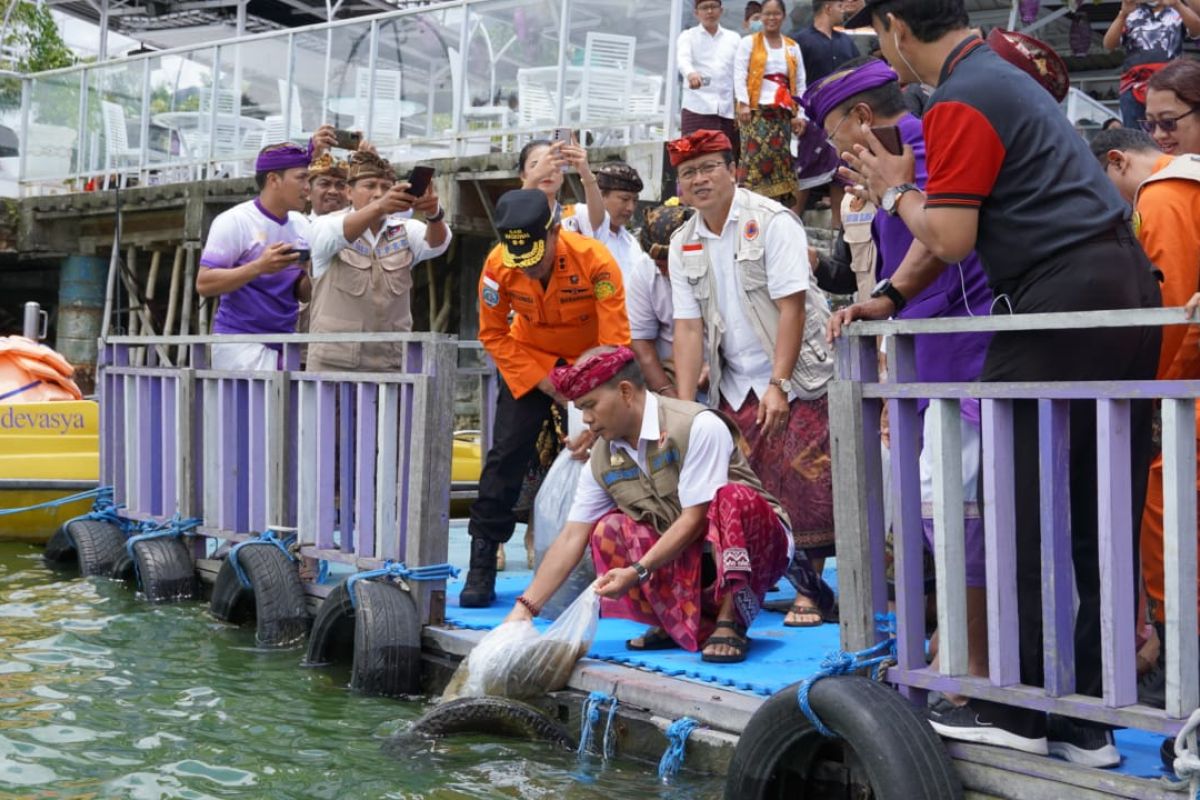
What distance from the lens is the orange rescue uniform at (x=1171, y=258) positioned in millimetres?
3873

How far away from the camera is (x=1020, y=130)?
3.32 metres

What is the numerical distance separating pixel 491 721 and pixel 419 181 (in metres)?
2.63

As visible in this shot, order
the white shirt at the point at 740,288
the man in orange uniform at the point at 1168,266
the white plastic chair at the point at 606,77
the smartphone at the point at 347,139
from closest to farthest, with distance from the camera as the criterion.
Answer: the man in orange uniform at the point at 1168,266
the white shirt at the point at 740,288
the smartphone at the point at 347,139
the white plastic chair at the point at 606,77

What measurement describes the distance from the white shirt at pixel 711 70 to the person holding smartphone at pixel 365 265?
4325 mm

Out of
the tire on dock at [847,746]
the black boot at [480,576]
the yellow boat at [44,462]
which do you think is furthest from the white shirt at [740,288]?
the yellow boat at [44,462]

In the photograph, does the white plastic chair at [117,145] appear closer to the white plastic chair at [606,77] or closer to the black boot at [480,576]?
the white plastic chair at [606,77]

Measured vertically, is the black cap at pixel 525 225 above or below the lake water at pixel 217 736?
above

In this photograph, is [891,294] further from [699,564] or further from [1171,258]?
[699,564]

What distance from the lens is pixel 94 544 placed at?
8023 mm

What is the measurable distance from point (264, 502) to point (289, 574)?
47 cm

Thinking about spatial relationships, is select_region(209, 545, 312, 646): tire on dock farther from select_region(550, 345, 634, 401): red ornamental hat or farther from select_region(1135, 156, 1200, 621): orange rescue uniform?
select_region(1135, 156, 1200, 621): orange rescue uniform

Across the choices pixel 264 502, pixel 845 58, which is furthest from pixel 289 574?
pixel 845 58

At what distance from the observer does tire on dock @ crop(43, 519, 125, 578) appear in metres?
7.94

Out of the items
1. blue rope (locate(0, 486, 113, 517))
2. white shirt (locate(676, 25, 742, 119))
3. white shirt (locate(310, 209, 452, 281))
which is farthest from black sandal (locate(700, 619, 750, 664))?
white shirt (locate(676, 25, 742, 119))
